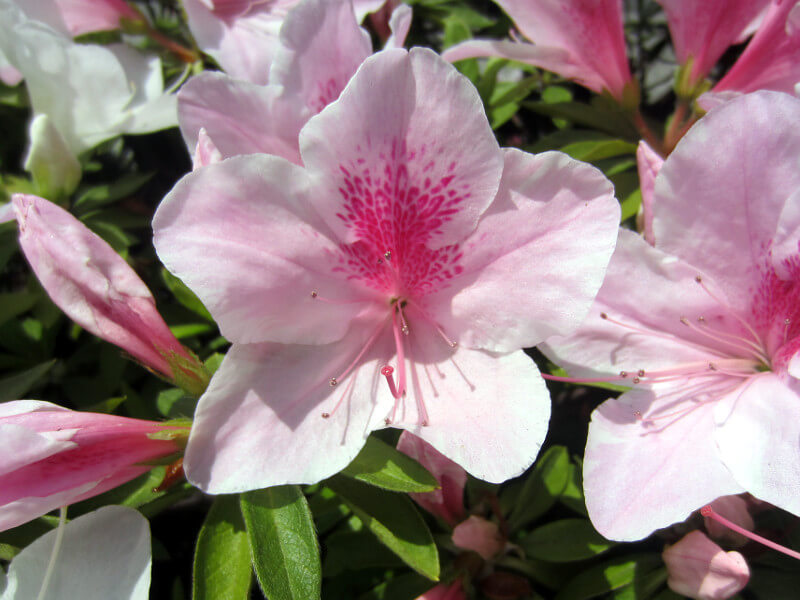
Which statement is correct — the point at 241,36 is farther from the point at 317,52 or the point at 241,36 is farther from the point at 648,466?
the point at 648,466

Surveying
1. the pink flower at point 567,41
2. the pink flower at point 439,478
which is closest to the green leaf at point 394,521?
the pink flower at point 439,478

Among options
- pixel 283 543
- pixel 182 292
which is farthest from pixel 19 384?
pixel 283 543

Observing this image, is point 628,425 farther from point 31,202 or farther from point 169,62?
point 169,62

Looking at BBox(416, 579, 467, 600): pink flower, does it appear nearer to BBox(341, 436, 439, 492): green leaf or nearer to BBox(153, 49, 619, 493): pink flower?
BBox(341, 436, 439, 492): green leaf

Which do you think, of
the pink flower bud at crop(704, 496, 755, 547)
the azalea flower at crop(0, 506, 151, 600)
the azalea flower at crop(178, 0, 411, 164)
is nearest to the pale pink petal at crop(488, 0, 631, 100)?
the azalea flower at crop(178, 0, 411, 164)

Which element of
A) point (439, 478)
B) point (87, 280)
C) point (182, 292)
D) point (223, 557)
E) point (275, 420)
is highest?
point (87, 280)

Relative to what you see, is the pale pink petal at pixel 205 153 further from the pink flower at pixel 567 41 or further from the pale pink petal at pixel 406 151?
the pink flower at pixel 567 41
